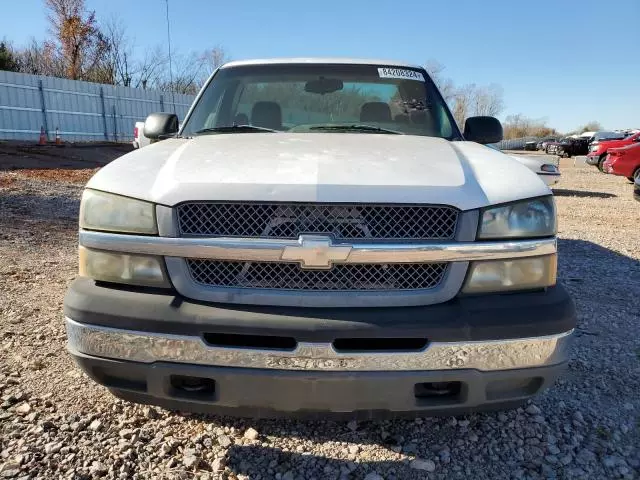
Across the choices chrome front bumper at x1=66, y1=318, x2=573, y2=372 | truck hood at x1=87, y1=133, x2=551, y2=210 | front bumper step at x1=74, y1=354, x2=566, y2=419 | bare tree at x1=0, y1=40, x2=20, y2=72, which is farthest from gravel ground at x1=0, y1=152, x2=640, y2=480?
bare tree at x1=0, y1=40, x2=20, y2=72

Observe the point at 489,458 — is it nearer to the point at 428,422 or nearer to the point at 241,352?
the point at 428,422

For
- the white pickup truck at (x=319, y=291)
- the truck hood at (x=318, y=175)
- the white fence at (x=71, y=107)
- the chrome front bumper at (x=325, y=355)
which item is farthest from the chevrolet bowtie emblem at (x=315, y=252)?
the white fence at (x=71, y=107)

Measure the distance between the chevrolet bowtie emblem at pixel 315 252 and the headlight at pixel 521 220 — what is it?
55 cm

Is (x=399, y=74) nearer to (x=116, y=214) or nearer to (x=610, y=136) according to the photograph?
(x=116, y=214)

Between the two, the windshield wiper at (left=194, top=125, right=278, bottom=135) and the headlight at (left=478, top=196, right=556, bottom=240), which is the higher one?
the windshield wiper at (left=194, top=125, right=278, bottom=135)

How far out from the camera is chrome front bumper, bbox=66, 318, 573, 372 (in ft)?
6.02

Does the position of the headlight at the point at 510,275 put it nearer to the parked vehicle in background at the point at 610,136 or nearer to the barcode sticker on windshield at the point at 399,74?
the barcode sticker on windshield at the point at 399,74

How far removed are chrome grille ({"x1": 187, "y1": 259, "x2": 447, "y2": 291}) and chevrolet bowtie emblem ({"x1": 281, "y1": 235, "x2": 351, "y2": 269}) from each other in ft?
0.15

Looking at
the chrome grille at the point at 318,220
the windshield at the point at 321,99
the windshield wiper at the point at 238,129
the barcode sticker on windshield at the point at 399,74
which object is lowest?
the chrome grille at the point at 318,220

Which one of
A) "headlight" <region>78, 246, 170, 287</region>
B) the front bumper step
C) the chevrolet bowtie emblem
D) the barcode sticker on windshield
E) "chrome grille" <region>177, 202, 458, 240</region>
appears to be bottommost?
the front bumper step

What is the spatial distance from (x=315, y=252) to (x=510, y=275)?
2.52 feet

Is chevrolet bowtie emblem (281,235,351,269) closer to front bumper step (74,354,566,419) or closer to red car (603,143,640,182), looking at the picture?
front bumper step (74,354,566,419)

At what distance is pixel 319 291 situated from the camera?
1.90 meters

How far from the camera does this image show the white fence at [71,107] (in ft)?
69.1
